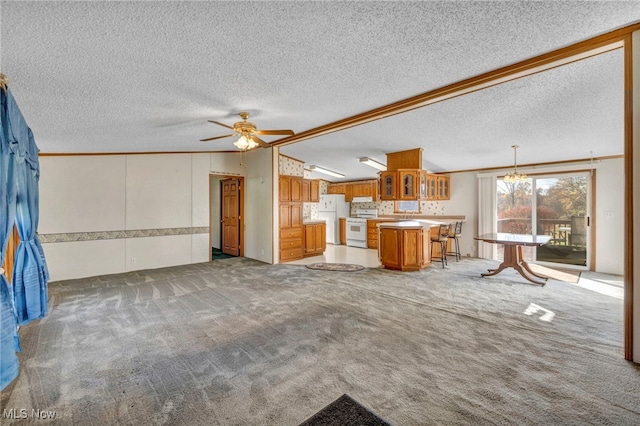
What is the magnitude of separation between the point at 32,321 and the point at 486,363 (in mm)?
4712

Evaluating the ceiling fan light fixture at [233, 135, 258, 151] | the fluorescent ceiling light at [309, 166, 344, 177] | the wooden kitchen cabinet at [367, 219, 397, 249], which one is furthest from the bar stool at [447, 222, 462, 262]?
the ceiling fan light fixture at [233, 135, 258, 151]

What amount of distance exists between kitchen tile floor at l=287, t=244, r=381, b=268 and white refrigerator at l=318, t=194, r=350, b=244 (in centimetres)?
94

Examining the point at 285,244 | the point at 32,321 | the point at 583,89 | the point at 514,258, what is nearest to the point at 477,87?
the point at 583,89

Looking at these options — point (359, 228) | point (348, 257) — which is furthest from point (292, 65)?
point (359, 228)

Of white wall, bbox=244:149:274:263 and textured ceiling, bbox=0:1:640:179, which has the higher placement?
textured ceiling, bbox=0:1:640:179

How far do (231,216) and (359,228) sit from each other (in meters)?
3.88

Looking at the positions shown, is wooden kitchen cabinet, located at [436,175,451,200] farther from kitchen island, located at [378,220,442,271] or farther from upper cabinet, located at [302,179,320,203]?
upper cabinet, located at [302,179,320,203]

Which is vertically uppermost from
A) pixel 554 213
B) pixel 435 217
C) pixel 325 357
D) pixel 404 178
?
pixel 404 178

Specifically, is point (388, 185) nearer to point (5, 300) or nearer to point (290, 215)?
point (290, 215)

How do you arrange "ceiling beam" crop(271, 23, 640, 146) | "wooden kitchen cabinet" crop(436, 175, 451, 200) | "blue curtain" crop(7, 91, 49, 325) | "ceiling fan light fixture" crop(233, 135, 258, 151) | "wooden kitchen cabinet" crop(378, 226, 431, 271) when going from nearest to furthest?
"ceiling beam" crop(271, 23, 640, 146) → "blue curtain" crop(7, 91, 49, 325) → "ceiling fan light fixture" crop(233, 135, 258, 151) → "wooden kitchen cabinet" crop(378, 226, 431, 271) → "wooden kitchen cabinet" crop(436, 175, 451, 200)

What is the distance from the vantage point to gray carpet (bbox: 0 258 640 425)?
1.81m

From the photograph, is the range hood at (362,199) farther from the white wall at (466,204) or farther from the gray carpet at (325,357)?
the gray carpet at (325,357)

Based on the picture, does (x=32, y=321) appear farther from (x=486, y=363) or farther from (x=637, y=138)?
(x=637, y=138)

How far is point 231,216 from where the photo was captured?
7.76 m
